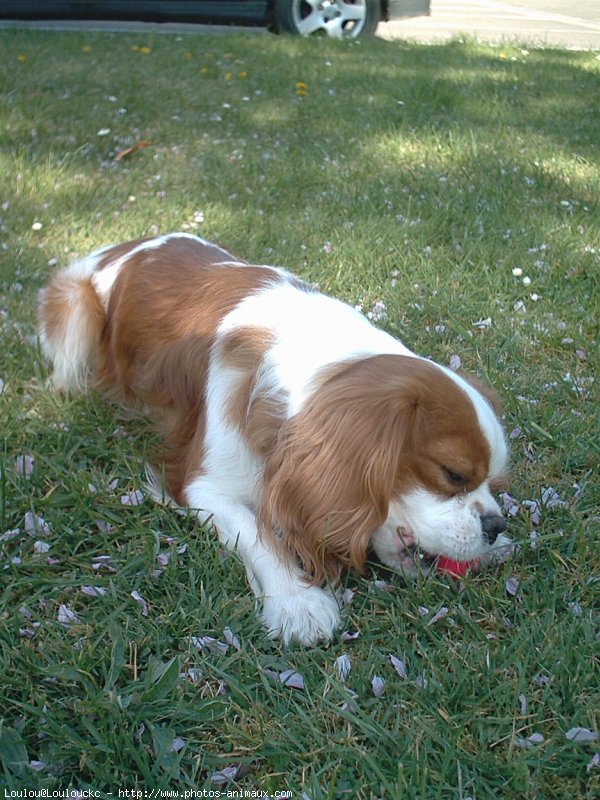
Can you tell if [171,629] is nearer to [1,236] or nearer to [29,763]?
[29,763]

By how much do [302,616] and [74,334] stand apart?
1827mm

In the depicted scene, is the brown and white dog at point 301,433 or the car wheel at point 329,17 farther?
the car wheel at point 329,17

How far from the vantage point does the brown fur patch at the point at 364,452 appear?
7.84 ft

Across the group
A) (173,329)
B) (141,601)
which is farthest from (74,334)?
(141,601)

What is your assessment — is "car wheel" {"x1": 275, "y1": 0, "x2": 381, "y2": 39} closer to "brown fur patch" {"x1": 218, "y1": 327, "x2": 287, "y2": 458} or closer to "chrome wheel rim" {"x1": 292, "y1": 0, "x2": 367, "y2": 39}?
"chrome wheel rim" {"x1": 292, "y1": 0, "x2": 367, "y2": 39}

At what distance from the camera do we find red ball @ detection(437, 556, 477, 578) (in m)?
2.55

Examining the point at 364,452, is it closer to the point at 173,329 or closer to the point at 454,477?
the point at 454,477

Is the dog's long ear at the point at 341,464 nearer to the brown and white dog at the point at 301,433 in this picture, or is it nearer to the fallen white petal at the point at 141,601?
the brown and white dog at the point at 301,433

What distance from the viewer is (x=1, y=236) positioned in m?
5.04

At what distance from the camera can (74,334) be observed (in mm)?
3660

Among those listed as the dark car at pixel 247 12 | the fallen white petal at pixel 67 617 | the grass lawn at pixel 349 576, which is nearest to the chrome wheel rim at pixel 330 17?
the dark car at pixel 247 12

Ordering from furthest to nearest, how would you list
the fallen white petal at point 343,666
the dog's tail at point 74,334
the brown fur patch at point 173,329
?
1. the dog's tail at point 74,334
2. the brown fur patch at point 173,329
3. the fallen white petal at point 343,666

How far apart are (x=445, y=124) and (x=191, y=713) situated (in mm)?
5787

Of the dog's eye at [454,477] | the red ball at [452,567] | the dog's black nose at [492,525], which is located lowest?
the red ball at [452,567]
